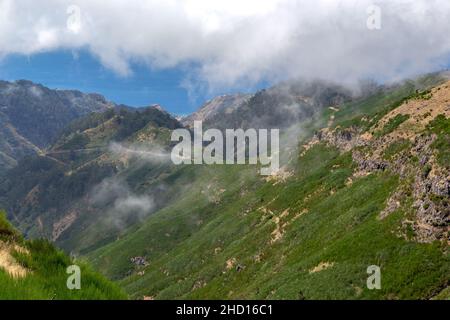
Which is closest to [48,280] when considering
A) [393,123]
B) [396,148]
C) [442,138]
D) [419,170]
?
[419,170]

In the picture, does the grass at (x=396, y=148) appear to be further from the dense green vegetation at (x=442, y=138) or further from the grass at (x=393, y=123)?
the dense green vegetation at (x=442, y=138)

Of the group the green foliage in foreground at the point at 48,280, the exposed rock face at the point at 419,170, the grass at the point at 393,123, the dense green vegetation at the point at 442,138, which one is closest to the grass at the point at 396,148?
the exposed rock face at the point at 419,170

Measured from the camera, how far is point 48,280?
10148 millimetres

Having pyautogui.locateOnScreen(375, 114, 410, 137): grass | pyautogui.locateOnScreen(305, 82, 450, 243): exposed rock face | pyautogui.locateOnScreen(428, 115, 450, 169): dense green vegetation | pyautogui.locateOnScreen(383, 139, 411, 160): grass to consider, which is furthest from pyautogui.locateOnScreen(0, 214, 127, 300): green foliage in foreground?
pyautogui.locateOnScreen(375, 114, 410, 137): grass

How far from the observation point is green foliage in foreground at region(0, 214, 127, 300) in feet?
28.6

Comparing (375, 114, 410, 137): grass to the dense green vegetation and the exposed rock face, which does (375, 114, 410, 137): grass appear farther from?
the dense green vegetation

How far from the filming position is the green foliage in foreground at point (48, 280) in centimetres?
872

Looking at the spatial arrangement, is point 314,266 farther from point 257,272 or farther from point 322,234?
point 257,272

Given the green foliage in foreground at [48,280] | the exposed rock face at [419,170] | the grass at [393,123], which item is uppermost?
the grass at [393,123]

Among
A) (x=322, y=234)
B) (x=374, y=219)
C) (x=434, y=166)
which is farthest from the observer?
(x=322, y=234)

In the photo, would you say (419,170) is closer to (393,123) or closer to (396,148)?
(396,148)
